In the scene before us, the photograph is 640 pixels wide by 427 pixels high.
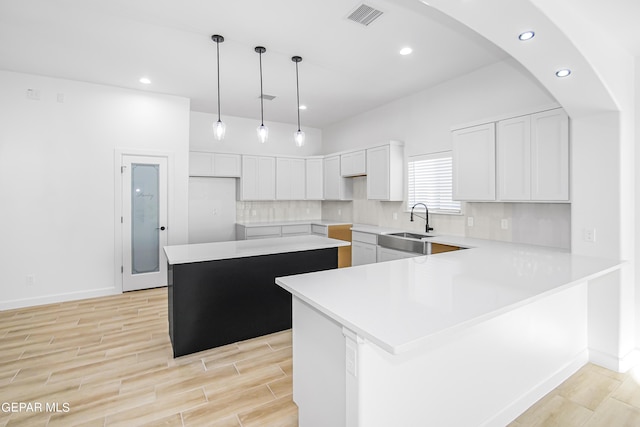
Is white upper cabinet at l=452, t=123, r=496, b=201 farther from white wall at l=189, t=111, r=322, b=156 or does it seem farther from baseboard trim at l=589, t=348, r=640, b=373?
white wall at l=189, t=111, r=322, b=156

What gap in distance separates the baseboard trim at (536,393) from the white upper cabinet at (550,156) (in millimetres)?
1379

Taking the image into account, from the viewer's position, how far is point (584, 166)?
2693 millimetres

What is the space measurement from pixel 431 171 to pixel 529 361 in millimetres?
2918

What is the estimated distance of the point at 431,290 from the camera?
1708mm

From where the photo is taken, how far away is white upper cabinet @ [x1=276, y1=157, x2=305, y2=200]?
6355 mm

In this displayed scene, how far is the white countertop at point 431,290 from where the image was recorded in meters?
1.25

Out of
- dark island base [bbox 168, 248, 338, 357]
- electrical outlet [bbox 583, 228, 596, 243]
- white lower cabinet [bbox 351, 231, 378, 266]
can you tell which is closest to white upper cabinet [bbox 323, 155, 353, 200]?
white lower cabinet [bbox 351, 231, 378, 266]

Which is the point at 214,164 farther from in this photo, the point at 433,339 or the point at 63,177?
the point at 433,339

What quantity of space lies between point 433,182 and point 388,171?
2.34ft

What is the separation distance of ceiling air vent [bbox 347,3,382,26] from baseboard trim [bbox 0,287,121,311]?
4.77m

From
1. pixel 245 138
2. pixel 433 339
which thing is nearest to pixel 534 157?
pixel 433 339

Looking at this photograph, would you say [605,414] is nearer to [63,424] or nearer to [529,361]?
[529,361]

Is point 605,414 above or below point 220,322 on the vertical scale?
below

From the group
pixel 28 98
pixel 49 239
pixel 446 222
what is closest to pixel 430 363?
pixel 446 222
